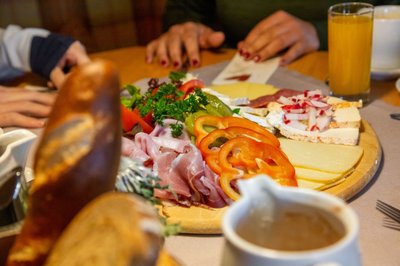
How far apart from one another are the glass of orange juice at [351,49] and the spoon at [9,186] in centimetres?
113

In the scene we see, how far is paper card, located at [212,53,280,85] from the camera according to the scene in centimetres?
193

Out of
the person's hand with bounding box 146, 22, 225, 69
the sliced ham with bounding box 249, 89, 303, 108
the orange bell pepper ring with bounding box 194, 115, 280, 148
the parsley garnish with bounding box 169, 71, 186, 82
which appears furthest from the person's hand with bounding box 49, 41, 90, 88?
the orange bell pepper ring with bounding box 194, 115, 280, 148

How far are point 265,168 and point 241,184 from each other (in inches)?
23.4

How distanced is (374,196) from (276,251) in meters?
0.69

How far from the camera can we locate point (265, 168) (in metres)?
1.19

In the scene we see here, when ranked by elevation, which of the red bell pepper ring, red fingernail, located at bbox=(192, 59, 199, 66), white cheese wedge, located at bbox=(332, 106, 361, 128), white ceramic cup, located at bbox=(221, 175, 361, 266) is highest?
white ceramic cup, located at bbox=(221, 175, 361, 266)

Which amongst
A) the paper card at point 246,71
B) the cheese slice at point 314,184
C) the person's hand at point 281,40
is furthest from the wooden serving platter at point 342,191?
the person's hand at point 281,40

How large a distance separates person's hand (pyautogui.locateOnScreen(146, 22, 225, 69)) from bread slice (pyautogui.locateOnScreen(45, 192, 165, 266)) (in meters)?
1.60

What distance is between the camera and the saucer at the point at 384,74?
70.5 inches

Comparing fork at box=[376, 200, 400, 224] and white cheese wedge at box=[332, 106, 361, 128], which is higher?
white cheese wedge at box=[332, 106, 361, 128]

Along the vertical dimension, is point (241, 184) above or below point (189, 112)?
above

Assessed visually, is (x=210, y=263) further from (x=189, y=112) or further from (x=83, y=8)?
(x=83, y=8)

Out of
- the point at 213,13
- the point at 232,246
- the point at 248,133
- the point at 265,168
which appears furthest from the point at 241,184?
the point at 213,13

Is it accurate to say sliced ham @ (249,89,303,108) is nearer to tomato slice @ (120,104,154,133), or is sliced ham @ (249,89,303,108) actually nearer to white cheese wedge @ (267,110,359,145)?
white cheese wedge @ (267,110,359,145)
